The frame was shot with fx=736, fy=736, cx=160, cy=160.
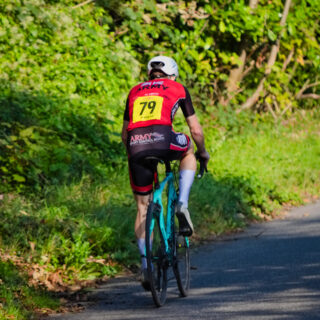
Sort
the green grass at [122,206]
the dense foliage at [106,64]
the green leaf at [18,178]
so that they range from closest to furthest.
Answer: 1. the green grass at [122,206]
2. the green leaf at [18,178]
3. the dense foliage at [106,64]

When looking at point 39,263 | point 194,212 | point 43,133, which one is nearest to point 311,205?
Result: point 194,212

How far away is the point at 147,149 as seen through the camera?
6016 millimetres

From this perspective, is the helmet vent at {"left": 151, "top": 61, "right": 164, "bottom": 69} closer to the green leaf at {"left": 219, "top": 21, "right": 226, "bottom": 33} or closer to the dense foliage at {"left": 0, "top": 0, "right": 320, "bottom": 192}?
the dense foliage at {"left": 0, "top": 0, "right": 320, "bottom": 192}

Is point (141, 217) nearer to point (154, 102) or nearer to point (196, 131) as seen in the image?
point (196, 131)

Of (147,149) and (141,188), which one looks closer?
(147,149)

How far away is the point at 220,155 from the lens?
1480 centimetres

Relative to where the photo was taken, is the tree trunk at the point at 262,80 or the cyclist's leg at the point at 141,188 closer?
the cyclist's leg at the point at 141,188

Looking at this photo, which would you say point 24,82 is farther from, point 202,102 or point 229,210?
point 202,102

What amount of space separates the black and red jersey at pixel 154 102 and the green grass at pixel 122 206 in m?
1.82

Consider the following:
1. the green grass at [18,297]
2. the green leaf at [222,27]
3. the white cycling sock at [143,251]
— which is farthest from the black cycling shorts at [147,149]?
the green leaf at [222,27]

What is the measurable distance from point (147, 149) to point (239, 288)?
1.68 meters

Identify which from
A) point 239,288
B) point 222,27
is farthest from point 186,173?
point 222,27

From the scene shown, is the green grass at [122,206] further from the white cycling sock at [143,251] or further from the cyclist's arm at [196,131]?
the cyclist's arm at [196,131]

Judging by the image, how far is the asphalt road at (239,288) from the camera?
19.2 feet
